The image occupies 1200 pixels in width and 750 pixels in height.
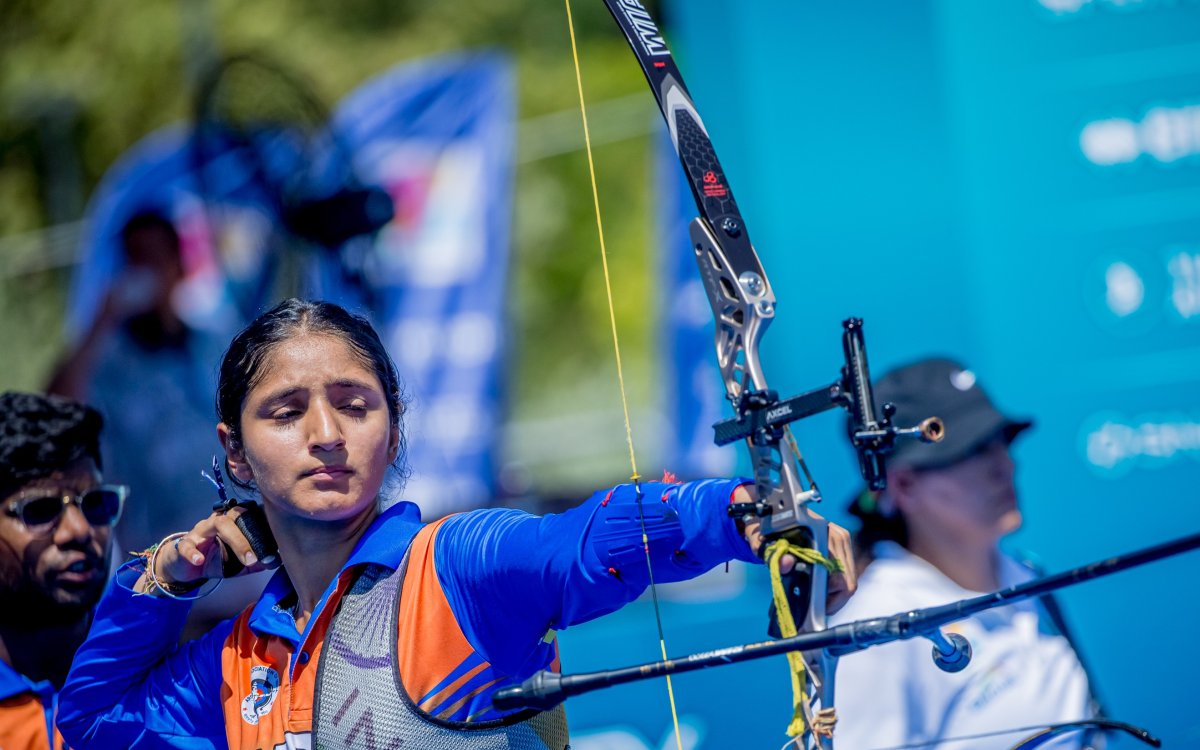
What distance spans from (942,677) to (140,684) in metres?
1.49

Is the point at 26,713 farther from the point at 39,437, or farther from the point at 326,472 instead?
the point at 326,472

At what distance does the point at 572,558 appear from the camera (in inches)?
67.1

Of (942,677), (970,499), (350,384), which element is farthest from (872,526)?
(350,384)

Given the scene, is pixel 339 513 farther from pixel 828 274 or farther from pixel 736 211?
pixel 828 274

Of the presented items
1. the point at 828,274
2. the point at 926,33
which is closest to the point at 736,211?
the point at 828,274

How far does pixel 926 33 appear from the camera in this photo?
4.35 m

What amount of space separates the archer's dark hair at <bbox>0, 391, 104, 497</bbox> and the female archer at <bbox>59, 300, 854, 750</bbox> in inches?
28.3

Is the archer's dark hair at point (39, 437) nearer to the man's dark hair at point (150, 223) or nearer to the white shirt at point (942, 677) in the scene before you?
the white shirt at point (942, 677)

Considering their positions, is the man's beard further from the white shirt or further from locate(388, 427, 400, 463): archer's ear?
the white shirt

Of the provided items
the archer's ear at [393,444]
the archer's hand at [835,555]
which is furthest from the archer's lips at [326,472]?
the archer's hand at [835,555]

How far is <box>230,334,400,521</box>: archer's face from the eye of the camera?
1.90 metres

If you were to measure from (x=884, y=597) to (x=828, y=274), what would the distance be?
1.70 meters

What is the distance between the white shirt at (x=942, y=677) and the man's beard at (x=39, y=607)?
151 cm

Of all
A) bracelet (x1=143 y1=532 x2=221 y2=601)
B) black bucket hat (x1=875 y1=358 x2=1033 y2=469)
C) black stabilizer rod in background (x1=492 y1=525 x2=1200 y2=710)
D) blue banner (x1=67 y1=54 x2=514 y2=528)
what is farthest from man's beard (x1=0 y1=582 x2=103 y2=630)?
blue banner (x1=67 y1=54 x2=514 y2=528)
